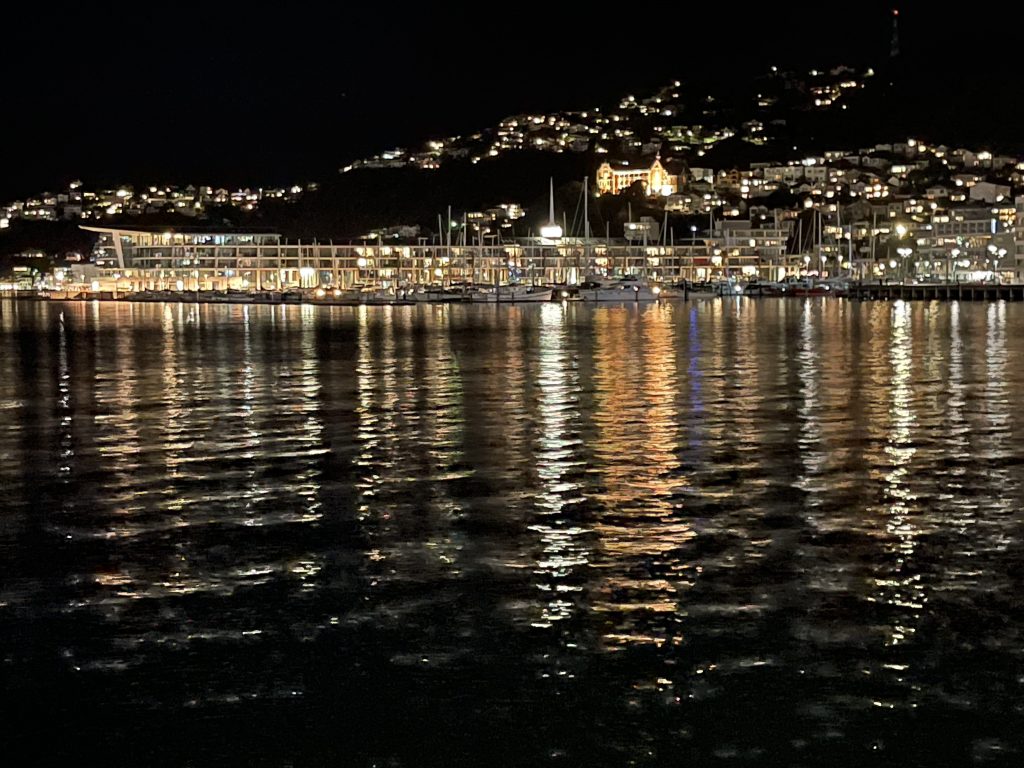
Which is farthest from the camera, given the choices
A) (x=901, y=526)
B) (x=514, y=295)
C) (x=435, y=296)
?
(x=435, y=296)

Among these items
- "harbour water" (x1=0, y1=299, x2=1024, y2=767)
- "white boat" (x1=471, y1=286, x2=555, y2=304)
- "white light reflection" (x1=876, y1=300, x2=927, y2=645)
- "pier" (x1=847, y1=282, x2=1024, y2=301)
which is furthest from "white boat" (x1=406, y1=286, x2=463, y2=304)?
"harbour water" (x1=0, y1=299, x2=1024, y2=767)

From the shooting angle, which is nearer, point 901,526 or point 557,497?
point 901,526

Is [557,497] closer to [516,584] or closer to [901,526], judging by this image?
[901,526]

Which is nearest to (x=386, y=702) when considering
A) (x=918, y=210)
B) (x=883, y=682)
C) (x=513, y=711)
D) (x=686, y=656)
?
(x=513, y=711)

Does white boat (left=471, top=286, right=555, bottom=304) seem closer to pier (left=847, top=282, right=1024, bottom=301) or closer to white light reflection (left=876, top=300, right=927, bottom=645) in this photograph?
pier (left=847, top=282, right=1024, bottom=301)

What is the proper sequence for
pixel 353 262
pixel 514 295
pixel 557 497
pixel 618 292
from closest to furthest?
pixel 557 497
pixel 618 292
pixel 514 295
pixel 353 262

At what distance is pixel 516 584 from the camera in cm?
928

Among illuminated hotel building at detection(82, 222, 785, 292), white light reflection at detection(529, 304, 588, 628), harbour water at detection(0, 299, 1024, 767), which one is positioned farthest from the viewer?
illuminated hotel building at detection(82, 222, 785, 292)

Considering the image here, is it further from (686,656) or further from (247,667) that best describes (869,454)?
(247,667)

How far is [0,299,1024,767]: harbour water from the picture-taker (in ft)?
21.4

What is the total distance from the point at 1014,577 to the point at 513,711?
177 inches

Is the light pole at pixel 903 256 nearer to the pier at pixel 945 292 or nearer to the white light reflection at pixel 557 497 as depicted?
the pier at pixel 945 292

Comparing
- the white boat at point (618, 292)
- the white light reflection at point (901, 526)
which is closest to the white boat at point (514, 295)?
the white boat at point (618, 292)

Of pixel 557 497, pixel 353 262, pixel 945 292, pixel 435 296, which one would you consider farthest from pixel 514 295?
pixel 557 497
